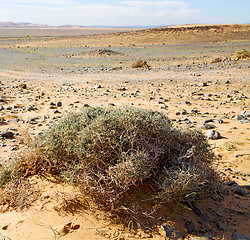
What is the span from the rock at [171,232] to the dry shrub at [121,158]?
12.0 inches

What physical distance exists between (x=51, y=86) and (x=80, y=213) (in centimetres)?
964

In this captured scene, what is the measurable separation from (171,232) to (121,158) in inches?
37.1

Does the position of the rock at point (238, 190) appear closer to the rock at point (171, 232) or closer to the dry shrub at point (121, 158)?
the dry shrub at point (121, 158)

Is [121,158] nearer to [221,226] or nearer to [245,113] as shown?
[221,226]

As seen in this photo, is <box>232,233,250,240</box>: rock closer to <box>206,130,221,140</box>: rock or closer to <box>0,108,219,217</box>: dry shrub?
<box>0,108,219,217</box>: dry shrub

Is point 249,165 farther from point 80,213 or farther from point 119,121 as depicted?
point 80,213

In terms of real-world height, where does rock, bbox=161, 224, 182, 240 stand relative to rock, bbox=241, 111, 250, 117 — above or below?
below

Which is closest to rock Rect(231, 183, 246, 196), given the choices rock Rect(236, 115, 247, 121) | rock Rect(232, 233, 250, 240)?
rock Rect(232, 233, 250, 240)

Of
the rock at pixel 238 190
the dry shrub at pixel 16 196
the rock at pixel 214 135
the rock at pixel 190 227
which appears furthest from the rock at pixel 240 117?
the dry shrub at pixel 16 196

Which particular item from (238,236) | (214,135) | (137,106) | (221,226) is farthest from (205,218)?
(137,106)

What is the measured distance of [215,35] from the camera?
46.9 m

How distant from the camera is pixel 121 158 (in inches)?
114

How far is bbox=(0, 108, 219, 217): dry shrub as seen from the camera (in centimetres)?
275

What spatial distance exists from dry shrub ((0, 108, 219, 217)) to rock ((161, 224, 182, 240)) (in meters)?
0.30
